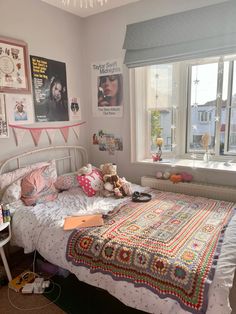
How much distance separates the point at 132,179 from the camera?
3053 millimetres

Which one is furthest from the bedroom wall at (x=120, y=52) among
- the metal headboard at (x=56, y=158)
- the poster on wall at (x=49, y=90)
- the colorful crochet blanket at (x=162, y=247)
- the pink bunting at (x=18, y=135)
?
the pink bunting at (x=18, y=135)

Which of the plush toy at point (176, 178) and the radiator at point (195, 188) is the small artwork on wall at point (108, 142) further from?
the plush toy at point (176, 178)

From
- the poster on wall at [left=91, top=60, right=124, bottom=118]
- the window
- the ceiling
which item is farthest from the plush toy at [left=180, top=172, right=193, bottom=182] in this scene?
the ceiling

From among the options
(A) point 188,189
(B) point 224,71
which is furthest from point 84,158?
(B) point 224,71

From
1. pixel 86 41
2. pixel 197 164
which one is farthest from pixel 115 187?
pixel 86 41

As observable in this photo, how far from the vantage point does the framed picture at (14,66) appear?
2270 mm

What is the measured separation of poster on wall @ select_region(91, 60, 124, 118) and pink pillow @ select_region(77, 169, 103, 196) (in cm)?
86

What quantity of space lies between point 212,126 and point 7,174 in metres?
2.18

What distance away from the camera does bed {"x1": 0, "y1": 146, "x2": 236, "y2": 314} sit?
129 cm

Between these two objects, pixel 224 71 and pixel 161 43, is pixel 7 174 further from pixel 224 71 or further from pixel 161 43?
pixel 224 71

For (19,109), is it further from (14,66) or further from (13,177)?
(13,177)

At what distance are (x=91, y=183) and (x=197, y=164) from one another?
1171mm

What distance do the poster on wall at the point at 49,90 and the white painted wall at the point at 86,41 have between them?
10cm

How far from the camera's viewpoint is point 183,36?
7.82ft
